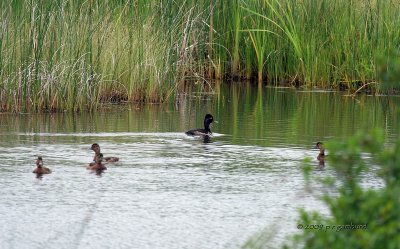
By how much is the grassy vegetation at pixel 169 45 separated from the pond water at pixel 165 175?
0.46m

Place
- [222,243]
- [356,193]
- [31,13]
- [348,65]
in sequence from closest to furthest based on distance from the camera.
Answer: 1. [356,193]
2. [222,243]
3. [31,13]
4. [348,65]

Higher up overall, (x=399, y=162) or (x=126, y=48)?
(x=126, y=48)

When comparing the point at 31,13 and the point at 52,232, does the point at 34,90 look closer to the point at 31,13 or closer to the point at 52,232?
the point at 31,13

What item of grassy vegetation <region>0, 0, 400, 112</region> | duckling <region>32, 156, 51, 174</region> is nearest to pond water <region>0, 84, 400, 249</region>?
duckling <region>32, 156, 51, 174</region>

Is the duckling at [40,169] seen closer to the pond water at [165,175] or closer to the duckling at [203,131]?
the pond water at [165,175]

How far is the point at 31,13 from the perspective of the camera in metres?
15.1

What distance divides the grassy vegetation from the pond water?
0.46m

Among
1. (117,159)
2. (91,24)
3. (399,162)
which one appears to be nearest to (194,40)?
(91,24)

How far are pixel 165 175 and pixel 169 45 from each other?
6.98 m

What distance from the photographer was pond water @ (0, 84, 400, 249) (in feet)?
27.5

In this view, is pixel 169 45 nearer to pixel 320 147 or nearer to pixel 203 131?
pixel 203 131

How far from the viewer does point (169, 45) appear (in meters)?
17.4

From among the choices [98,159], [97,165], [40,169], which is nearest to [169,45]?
[98,159]

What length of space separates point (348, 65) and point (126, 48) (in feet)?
16.5
